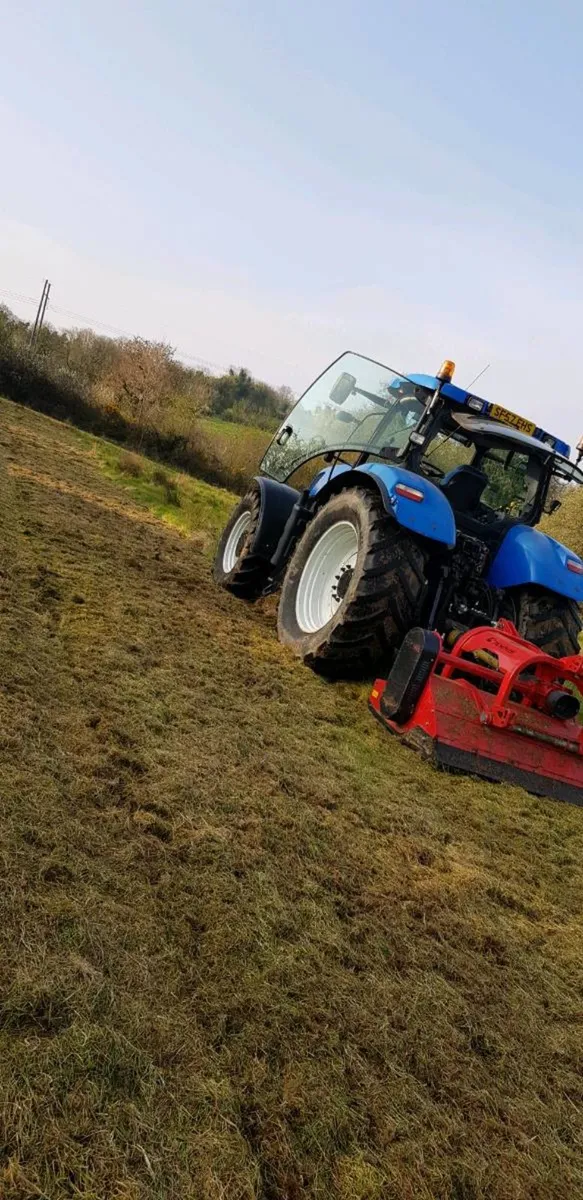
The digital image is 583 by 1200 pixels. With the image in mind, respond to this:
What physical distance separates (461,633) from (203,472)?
19251mm

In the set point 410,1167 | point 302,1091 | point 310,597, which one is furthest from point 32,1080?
point 310,597

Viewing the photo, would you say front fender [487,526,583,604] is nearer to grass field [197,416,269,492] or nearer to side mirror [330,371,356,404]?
side mirror [330,371,356,404]

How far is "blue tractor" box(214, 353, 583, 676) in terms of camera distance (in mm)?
4332

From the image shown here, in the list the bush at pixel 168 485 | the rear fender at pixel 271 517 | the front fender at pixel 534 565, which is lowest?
the bush at pixel 168 485

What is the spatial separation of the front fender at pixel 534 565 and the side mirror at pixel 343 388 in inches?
67.4

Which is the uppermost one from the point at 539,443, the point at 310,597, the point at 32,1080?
the point at 539,443

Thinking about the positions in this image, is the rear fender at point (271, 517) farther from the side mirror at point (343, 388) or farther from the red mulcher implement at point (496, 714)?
the red mulcher implement at point (496, 714)

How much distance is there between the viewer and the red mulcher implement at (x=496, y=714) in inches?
145

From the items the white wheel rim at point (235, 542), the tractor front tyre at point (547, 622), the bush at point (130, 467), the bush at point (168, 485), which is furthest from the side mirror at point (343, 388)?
the bush at point (130, 467)

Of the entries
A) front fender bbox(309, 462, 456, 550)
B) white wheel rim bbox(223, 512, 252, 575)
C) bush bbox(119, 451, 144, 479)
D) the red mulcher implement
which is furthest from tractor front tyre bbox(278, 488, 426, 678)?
bush bbox(119, 451, 144, 479)

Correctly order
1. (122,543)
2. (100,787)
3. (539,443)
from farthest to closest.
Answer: (122,543)
(539,443)
(100,787)

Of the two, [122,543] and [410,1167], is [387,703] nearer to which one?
[410,1167]

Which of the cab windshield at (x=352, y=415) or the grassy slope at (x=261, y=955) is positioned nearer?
the grassy slope at (x=261, y=955)

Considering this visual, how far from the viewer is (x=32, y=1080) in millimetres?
1372
